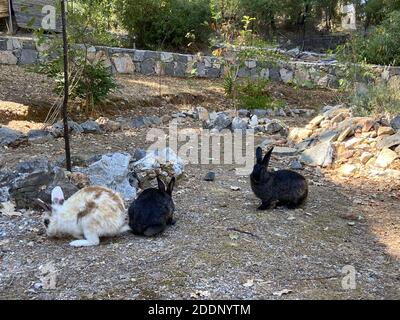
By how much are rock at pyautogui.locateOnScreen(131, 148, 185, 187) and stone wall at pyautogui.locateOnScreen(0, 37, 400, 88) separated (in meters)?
7.25

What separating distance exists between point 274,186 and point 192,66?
9.05m

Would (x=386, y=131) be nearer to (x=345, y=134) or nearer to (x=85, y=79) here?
(x=345, y=134)

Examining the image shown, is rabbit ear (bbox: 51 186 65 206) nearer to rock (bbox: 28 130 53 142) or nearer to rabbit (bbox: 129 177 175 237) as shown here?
rabbit (bbox: 129 177 175 237)

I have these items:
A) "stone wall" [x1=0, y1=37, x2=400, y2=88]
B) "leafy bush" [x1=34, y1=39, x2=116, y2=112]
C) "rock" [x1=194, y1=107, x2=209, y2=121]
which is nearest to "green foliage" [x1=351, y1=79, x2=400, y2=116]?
"rock" [x1=194, y1=107, x2=209, y2=121]

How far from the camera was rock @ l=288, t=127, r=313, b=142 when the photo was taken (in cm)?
834

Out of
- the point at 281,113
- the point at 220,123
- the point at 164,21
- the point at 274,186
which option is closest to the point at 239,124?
the point at 220,123

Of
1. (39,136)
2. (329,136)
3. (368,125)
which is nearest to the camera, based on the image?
(368,125)

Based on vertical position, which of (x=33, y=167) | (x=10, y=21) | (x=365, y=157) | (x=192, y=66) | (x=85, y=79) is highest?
(x=10, y=21)

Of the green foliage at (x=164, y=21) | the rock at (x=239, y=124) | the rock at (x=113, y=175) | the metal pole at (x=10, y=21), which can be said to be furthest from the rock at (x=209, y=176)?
the metal pole at (x=10, y=21)

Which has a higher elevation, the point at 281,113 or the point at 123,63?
the point at 123,63

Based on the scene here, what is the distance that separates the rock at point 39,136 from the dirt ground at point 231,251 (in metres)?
0.84

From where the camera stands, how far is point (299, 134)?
8500 mm

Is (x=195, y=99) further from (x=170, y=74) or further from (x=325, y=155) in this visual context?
(x=325, y=155)
